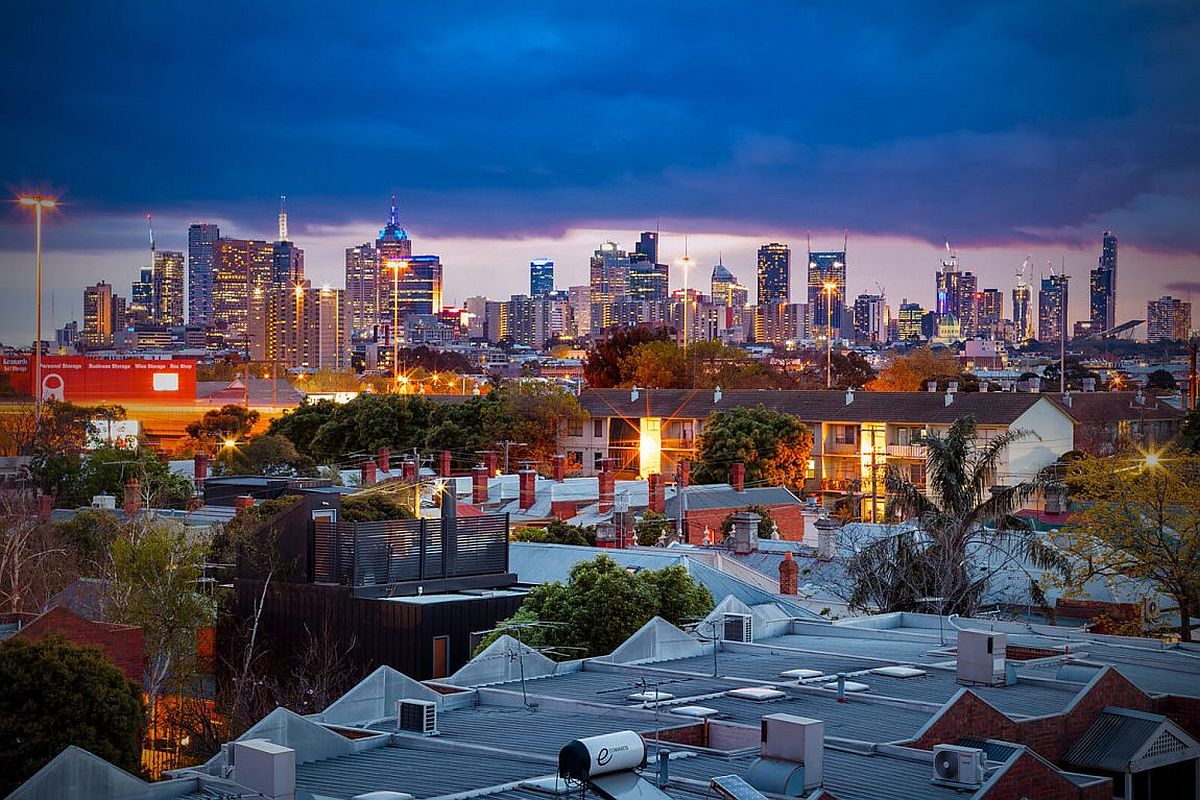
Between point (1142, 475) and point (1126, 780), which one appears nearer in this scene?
point (1126, 780)

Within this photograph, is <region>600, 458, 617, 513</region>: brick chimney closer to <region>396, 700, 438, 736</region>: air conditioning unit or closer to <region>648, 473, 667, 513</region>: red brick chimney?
<region>648, 473, 667, 513</region>: red brick chimney

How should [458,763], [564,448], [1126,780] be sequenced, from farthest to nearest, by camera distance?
1. [564,448]
2. [1126,780]
3. [458,763]

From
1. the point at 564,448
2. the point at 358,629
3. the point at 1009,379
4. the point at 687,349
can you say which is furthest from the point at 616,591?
the point at 1009,379

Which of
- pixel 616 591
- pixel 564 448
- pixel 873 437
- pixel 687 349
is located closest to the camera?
pixel 616 591

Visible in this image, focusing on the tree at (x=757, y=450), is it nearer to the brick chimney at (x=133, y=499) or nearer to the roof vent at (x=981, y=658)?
the brick chimney at (x=133, y=499)

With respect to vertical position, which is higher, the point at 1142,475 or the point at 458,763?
the point at 1142,475

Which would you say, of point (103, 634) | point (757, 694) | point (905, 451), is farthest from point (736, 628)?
point (905, 451)

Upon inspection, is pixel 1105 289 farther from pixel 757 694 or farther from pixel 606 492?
pixel 757 694

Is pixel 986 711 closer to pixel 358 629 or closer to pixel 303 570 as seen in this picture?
pixel 358 629
